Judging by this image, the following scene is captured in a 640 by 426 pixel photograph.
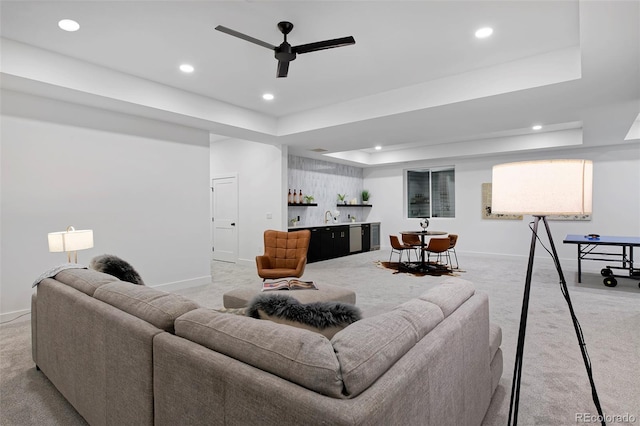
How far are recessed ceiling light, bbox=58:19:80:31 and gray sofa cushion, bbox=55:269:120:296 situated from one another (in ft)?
7.43

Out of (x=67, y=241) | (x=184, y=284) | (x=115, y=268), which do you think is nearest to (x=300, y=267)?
(x=184, y=284)

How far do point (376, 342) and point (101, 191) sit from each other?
4601 mm

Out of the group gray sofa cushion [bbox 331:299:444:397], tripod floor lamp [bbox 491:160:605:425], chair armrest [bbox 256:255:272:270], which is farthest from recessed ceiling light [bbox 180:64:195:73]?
gray sofa cushion [bbox 331:299:444:397]

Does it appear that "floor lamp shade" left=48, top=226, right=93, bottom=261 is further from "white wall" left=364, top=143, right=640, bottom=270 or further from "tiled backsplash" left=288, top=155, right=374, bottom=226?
"white wall" left=364, top=143, right=640, bottom=270

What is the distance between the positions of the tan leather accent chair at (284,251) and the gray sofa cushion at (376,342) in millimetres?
3316

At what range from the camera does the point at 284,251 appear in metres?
4.94

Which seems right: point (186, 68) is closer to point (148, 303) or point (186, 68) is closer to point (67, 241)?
point (67, 241)

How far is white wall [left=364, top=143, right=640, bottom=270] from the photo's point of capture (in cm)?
679

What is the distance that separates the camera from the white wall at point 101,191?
3.78 m

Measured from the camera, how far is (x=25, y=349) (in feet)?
9.78

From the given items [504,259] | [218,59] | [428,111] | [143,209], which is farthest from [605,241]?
[143,209]

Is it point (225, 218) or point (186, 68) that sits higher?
point (186, 68)

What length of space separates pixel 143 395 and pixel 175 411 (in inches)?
9.9

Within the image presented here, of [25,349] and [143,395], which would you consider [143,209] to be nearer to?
[25,349]
